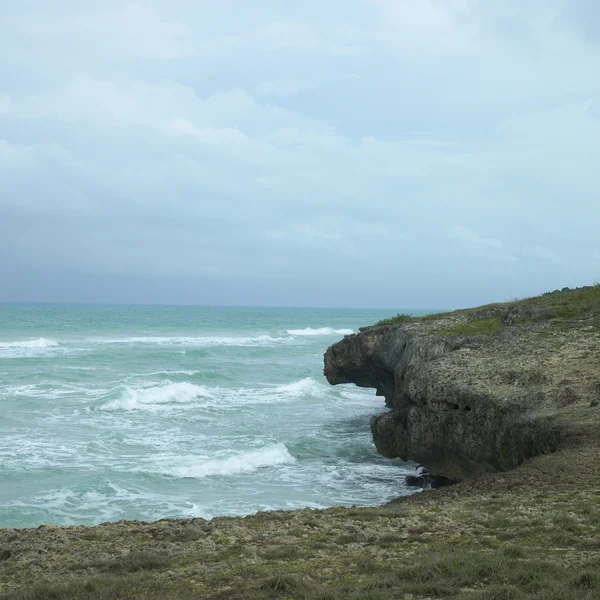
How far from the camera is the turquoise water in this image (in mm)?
20172

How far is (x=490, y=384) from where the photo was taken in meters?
19.0

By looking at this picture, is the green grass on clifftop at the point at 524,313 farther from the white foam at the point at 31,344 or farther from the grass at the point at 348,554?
the white foam at the point at 31,344

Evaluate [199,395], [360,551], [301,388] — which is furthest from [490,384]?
[301,388]

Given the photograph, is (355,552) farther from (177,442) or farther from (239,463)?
(177,442)

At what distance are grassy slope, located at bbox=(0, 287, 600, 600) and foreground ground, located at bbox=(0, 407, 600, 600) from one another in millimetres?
21

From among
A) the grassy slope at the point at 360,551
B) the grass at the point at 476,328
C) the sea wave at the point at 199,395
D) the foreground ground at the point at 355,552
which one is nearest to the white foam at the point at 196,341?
the sea wave at the point at 199,395

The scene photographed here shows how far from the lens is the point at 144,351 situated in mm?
70125

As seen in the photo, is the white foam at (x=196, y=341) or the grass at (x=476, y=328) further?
the white foam at (x=196, y=341)

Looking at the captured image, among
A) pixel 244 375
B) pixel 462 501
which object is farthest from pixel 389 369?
pixel 244 375

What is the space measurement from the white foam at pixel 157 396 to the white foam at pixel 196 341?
1515 inches

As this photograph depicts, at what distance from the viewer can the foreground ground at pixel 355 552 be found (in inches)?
332

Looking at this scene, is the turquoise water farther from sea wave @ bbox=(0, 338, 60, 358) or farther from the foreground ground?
the foreground ground

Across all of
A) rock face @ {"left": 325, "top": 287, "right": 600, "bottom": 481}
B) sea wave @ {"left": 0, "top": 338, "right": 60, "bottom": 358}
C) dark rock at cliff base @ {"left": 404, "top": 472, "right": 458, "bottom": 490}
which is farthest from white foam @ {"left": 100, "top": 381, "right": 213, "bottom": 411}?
sea wave @ {"left": 0, "top": 338, "right": 60, "bottom": 358}

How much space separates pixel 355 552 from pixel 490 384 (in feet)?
32.9
